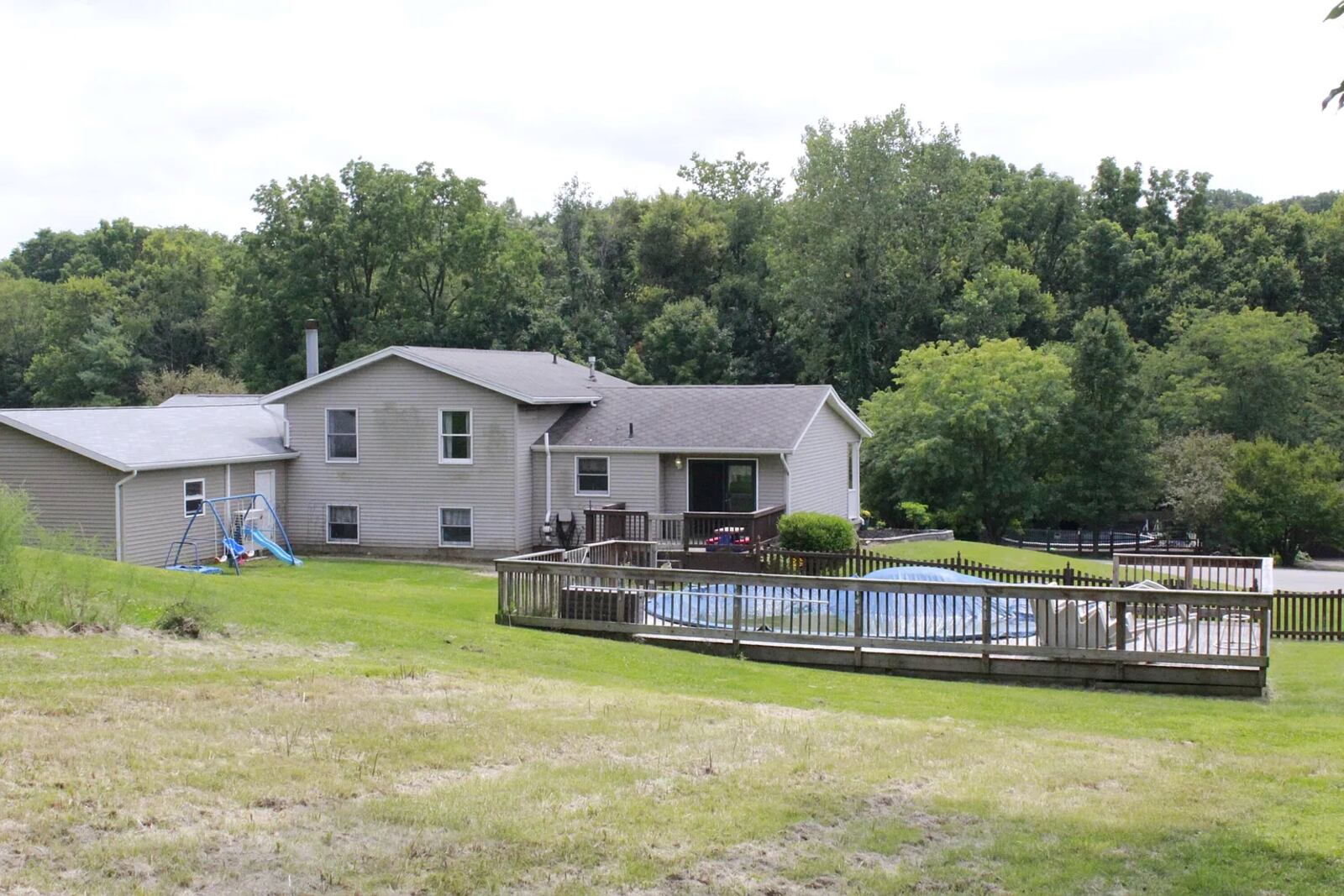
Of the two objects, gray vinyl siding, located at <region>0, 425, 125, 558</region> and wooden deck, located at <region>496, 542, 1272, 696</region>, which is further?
gray vinyl siding, located at <region>0, 425, 125, 558</region>

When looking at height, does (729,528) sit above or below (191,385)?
below

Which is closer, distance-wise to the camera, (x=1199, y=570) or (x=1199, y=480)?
(x=1199, y=570)

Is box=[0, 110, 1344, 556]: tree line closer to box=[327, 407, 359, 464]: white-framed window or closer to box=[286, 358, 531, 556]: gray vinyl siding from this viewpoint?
box=[286, 358, 531, 556]: gray vinyl siding

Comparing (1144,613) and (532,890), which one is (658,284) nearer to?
(1144,613)

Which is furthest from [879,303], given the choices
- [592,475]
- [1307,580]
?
[592,475]

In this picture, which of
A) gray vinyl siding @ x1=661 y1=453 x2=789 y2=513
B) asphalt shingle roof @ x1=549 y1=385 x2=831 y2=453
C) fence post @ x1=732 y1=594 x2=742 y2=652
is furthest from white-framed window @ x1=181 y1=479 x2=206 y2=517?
fence post @ x1=732 y1=594 x2=742 y2=652

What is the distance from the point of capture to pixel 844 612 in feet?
57.7

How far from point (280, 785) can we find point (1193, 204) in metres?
66.7

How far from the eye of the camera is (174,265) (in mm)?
73062

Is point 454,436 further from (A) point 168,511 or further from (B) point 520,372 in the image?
(A) point 168,511

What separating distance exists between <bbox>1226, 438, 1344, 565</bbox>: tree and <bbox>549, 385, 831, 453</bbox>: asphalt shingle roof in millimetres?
17744

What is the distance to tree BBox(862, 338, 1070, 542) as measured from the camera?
42.6m

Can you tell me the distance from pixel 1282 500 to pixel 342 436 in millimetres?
29602

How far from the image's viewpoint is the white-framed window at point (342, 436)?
3089cm
